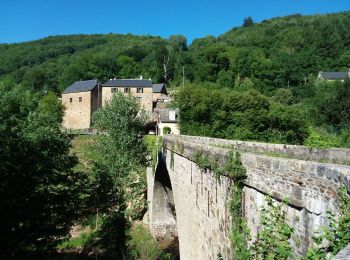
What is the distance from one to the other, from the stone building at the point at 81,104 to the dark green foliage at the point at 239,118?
83.9ft

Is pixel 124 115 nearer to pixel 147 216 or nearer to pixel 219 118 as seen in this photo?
pixel 147 216

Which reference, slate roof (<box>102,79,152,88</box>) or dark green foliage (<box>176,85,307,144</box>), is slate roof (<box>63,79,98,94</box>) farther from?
dark green foliage (<box>176,85,307,144</box>)

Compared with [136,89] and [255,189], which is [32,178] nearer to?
[255,189]

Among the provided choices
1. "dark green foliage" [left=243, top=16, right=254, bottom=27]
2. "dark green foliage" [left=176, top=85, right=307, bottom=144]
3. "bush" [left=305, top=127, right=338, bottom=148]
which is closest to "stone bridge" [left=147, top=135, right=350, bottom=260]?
"bush" [left=305, top=127, right=338, bottom=148]

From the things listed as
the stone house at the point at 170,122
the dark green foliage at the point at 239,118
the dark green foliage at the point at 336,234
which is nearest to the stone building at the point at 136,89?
the stone house at the point at 170,122

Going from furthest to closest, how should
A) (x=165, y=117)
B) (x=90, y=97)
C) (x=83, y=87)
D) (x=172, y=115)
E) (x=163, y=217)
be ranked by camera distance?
(x=83, y=87), (x=90, y=97), (x=165, y=117), (x=172, y=115), (x=163, y=217)

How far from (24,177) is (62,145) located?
3.36 meters

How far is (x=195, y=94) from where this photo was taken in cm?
Answer: 3581

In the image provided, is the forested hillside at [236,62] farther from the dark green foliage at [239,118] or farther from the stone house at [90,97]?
the dark green foliage at [239,118]

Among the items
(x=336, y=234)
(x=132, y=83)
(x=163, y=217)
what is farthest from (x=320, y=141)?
(x=132, y=83)

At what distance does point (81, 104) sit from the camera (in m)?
58.1

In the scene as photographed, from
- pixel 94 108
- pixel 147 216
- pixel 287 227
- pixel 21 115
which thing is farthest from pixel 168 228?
pixel 94 108

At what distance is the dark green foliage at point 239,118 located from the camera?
33.2m

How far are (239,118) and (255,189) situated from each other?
2768 cm
